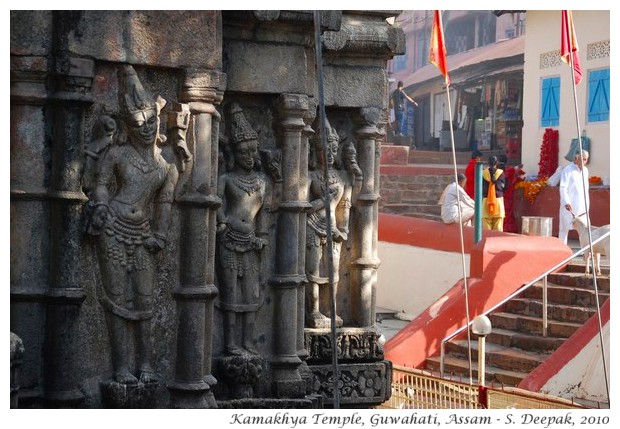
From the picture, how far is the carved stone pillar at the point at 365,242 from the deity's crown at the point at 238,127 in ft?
6.80

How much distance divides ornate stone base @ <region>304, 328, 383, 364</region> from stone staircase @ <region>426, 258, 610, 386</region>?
4019 mm

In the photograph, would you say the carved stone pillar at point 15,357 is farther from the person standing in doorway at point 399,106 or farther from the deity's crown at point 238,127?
the person standing in doorway at point 399,106

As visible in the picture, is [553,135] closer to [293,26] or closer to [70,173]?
[293,26]

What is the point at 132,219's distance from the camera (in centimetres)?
736

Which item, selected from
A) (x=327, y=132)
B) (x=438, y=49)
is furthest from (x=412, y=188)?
(x=327, y=132)

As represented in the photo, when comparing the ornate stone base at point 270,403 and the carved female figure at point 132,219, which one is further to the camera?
the ornate stone base at point 270,403

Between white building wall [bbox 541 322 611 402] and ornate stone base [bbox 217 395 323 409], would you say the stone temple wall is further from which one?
white building wall [bbox 541 322 611 402]

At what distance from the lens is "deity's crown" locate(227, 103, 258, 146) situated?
840 cm

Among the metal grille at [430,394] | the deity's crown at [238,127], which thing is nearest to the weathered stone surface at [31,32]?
the deity's crown at [238,127]

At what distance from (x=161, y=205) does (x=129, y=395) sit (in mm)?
916

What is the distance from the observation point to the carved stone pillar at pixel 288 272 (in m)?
8.59

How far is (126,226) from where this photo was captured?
736cm

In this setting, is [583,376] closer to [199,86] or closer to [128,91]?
[199,86]

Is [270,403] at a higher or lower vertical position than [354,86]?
lower
